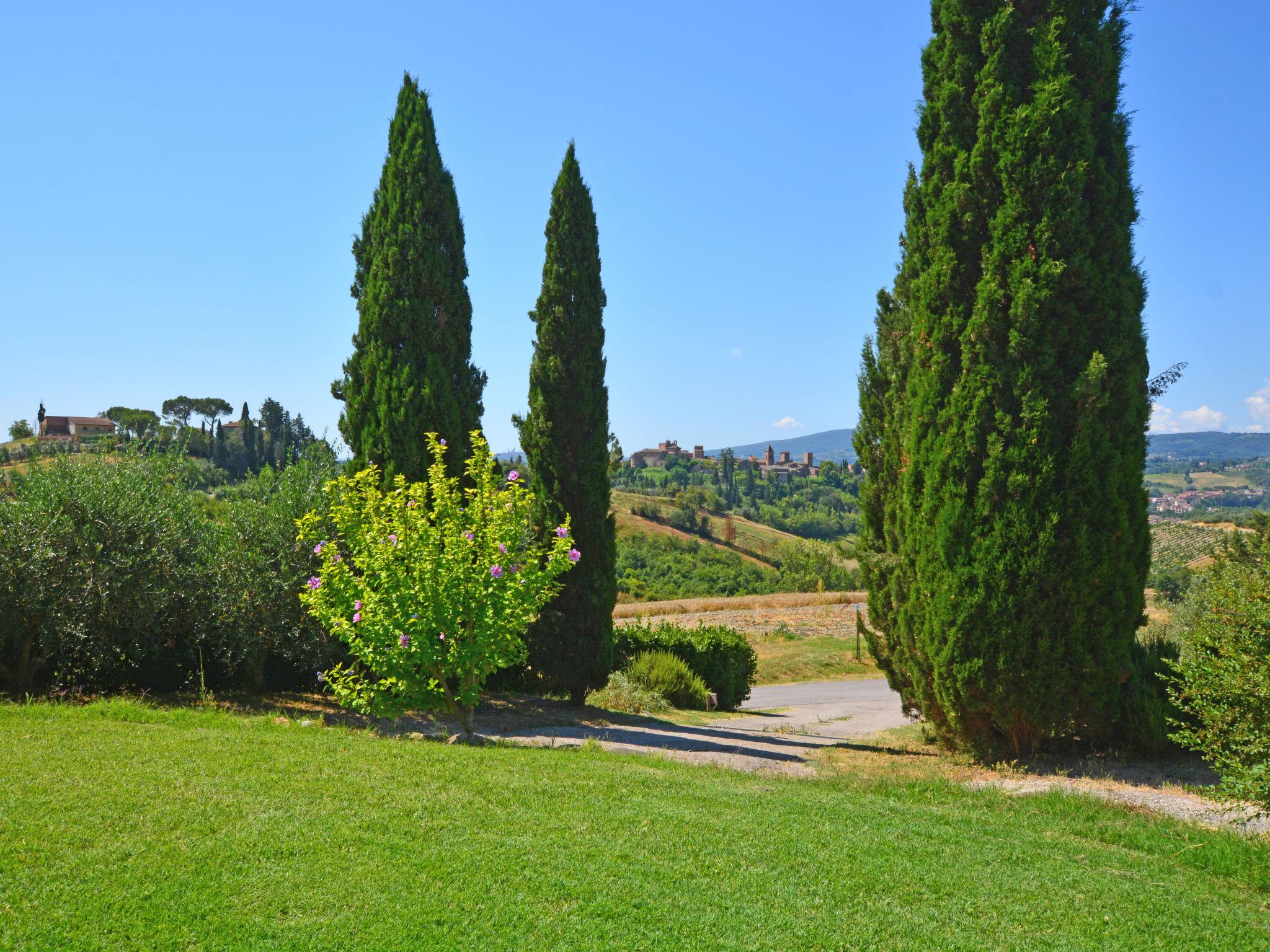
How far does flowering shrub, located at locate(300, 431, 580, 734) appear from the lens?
8961 mm

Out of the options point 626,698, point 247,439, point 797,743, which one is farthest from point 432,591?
point 247,439

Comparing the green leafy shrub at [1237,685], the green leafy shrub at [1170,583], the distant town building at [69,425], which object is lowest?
the green leafy shrub at [1170,583]

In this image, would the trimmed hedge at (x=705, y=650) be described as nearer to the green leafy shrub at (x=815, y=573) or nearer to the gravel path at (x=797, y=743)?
the gravel path at (x=797, y=743)

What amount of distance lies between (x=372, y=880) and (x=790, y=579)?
5725 centimetres

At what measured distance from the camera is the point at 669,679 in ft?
53.0

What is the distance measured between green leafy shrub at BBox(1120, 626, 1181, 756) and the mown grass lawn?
7.53 ft

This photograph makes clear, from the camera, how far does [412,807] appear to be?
597 cm

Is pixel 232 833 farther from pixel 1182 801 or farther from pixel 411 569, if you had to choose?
pixel 1182 801

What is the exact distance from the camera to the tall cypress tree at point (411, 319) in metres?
13.6

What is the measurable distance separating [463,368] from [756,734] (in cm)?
744

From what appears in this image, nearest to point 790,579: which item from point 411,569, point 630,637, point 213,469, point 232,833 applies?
point 213,469

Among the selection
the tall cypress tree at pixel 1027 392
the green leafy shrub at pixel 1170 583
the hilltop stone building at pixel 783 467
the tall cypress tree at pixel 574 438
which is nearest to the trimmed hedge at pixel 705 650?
the tall cypress tree at pixel 574 438

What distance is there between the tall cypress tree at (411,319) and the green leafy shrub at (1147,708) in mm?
9627

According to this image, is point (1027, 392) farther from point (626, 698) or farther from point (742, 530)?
point (742, 530)
